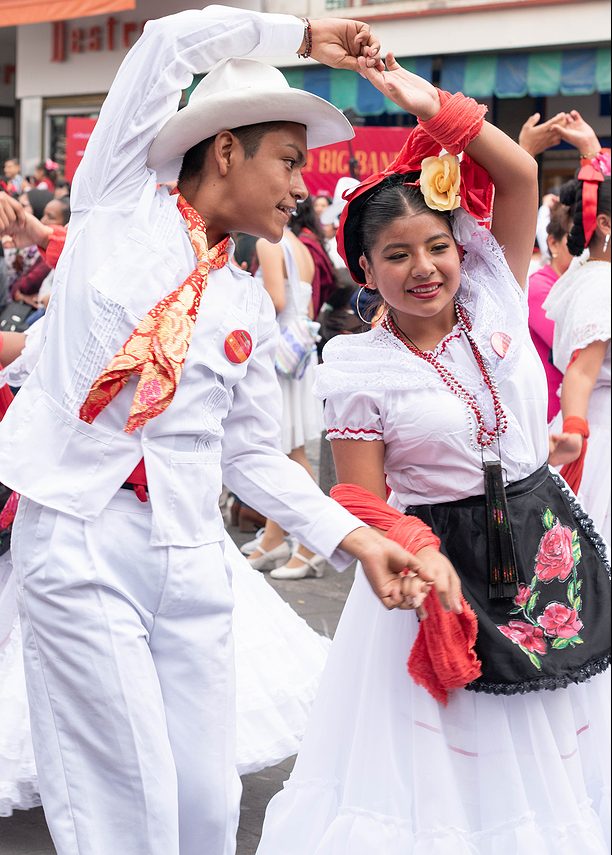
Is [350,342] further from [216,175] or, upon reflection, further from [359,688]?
[359,688]

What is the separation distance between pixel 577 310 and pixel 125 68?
2729 millimetres

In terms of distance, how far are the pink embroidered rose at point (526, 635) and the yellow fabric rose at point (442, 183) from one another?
100cm

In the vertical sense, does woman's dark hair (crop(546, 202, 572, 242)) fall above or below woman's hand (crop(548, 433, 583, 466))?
above

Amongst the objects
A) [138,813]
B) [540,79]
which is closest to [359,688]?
[138,813]

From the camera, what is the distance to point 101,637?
254 cm

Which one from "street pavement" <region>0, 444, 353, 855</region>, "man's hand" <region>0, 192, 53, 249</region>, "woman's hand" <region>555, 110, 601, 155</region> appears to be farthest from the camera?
"woman's hand" <region>555, 110, 601, 155</region>

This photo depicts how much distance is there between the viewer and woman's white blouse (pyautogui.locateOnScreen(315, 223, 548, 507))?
305 cm

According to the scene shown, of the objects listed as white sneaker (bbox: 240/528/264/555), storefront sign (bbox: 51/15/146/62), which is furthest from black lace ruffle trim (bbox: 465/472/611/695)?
storefront sign (bbox: 51/15/146/62)

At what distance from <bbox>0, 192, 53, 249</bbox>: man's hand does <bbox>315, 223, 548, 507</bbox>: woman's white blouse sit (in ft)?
3.01

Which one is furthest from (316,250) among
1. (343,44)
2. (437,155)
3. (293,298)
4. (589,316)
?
(343,44)

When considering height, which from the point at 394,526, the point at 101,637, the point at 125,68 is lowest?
the point at 101,637

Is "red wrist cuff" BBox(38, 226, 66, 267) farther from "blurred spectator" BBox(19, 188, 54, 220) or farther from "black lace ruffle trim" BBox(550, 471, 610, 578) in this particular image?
"blurred spectator" BBox(19, 188, 54, 220)

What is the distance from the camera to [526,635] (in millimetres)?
3033

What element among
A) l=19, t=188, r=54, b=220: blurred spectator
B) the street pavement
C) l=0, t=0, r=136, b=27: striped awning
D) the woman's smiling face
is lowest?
the street pavement
